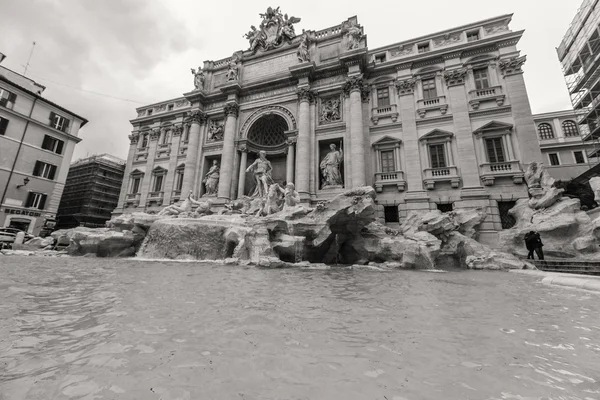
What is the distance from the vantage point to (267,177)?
16734mm

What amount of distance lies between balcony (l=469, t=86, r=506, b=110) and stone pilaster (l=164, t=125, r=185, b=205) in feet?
78.0

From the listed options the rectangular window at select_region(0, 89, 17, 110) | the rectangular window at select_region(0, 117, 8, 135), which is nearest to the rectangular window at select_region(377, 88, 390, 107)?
the rectangular window at select_region(0, 117, 8, 135)

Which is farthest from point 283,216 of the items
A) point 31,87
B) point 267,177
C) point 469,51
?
point 31,87

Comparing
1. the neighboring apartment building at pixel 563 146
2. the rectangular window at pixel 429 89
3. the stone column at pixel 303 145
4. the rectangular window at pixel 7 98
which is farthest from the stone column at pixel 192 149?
the neighboring apartment building at pixel 563 146

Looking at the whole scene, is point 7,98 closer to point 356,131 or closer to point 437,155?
point 356,131

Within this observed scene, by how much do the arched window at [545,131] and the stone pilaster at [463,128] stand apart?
19404 millimetres

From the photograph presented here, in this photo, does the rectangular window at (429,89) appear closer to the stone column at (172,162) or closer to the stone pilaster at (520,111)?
the stone pilaster at (520,111)

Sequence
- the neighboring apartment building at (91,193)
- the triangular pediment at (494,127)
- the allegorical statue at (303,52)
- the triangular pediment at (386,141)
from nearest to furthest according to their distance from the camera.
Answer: the triangular pediment at (494,127) → the triangular pediment at (386,141) → the allegorical statue at (303,52) → the neighboring apartment building at (91,193)

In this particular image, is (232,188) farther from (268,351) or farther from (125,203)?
(268,351)

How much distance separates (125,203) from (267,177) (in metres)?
16.5

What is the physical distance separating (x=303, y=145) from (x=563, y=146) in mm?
27443

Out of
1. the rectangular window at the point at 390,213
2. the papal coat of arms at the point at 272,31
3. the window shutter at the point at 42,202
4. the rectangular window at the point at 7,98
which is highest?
the papal coat of arms at the point at 272,31

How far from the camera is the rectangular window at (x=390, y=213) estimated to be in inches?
646

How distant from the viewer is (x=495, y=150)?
50.5 feet
